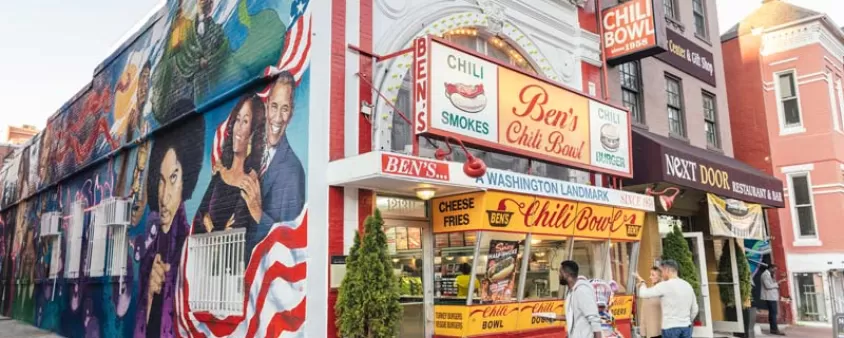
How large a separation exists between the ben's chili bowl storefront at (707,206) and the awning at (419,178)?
3114 mm

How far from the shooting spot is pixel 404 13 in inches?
369

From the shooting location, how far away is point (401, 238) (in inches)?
356

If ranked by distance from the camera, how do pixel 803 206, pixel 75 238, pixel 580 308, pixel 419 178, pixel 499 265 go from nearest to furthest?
pixel 580 308
pixel 419 178
pixel 499 265
pixel 75 238
pixel 803 206

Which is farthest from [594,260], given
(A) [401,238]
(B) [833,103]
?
(B) [833,103]

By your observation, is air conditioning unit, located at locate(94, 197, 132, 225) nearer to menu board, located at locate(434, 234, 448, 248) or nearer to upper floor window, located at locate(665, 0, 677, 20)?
menu board, located at locate(434, 234, 448, 248)

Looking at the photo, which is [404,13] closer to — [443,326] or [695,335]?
[443,326]

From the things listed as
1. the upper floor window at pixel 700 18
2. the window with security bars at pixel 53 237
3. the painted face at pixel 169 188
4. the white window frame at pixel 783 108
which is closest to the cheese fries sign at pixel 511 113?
the painted face at pixel 169 188

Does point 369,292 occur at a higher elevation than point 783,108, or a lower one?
lower

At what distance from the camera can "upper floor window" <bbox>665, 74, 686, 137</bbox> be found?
1547 cm

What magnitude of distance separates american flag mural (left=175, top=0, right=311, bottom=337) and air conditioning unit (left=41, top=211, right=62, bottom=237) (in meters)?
9.84

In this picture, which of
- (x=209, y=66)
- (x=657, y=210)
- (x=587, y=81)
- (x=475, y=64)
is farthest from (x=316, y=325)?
(x=657, y=210)

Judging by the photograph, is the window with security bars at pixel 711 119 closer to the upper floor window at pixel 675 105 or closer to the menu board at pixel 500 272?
the upper floor window at pixel 675 105

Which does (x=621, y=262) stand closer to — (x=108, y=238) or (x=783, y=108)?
(x=108, y=238)

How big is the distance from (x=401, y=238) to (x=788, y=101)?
1670 cm
